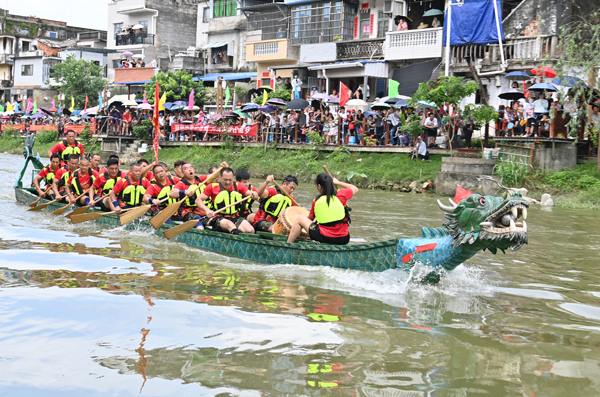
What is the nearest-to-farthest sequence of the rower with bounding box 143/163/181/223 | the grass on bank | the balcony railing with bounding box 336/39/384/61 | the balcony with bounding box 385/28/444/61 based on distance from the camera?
1. the rower with bounding box 143/163/181/223
2. the grass on bank
3. the balcony with bounding box 385/28/444/61
4. the balcony railing with bounding box 336/39/384/61

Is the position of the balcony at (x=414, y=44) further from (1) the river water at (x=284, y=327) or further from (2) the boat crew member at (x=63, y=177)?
(1) the river water at (x=284, y=327)

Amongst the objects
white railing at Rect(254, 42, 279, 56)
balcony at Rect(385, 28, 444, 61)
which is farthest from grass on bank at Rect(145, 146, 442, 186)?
white railing at Rect(254, 42, 279, 56)

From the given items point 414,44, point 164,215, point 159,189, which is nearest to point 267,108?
point 414,44

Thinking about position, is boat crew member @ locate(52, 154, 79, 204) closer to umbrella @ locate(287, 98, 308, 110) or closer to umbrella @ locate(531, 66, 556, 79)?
umbrella @ locate(287, 98, 308, 110)

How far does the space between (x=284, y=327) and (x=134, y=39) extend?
132 feet

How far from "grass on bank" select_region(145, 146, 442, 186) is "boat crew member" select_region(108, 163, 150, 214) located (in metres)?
9.92

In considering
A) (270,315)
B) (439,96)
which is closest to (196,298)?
(270,315)

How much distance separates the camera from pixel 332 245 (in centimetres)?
764

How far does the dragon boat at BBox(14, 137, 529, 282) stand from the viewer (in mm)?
6121

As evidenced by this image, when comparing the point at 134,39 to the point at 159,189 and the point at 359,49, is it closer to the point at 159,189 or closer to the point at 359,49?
the point at 359,49

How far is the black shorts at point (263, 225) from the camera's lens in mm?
9672

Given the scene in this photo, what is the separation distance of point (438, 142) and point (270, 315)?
52.8 ft

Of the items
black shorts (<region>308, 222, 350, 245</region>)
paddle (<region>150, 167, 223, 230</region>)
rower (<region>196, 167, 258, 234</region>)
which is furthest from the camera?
paddle (<region>150, 167, 223, 230</region>)

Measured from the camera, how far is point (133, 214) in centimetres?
1086
